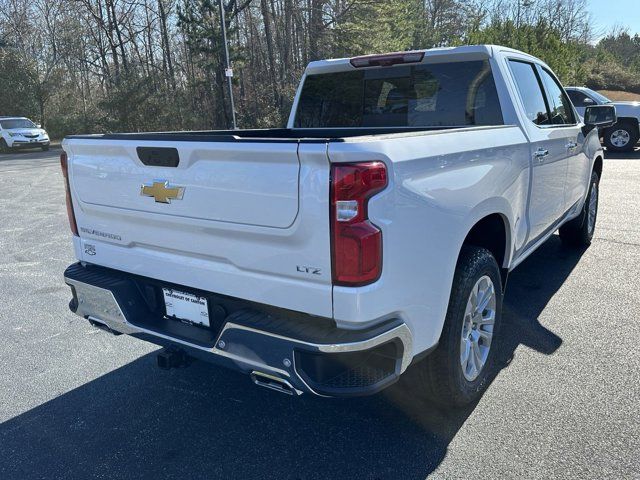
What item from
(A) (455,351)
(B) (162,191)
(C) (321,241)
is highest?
(B) (162,191)

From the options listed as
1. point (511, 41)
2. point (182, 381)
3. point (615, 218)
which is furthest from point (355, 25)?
point (182, 381)

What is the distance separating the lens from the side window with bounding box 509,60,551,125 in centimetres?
390

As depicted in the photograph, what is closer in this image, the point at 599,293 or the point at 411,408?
the point at 411,408

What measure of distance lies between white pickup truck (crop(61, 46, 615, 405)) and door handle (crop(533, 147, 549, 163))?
0.03 metres

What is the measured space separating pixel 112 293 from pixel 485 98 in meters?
2.75

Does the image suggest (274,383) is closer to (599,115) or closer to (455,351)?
(455,351)

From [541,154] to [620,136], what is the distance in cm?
1391

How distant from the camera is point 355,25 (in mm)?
23312

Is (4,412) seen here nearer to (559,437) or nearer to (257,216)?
(257,216)

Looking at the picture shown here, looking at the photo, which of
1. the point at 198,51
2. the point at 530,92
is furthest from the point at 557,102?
the point at 198,51

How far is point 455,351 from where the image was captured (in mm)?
2709

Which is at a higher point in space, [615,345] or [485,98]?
[485,98]

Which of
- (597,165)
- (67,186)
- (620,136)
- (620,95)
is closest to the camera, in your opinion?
(67,186)

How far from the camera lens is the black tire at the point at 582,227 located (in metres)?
5.78
